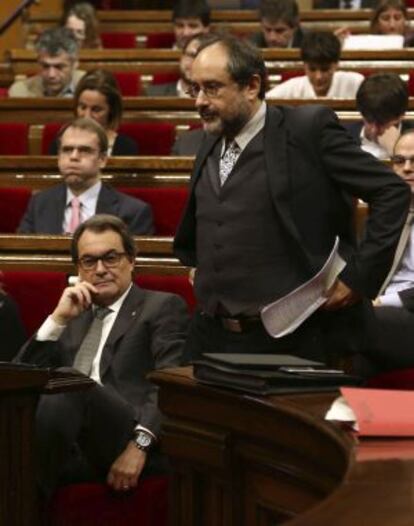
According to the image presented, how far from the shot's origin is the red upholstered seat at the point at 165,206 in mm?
3365

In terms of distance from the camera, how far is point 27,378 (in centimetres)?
211

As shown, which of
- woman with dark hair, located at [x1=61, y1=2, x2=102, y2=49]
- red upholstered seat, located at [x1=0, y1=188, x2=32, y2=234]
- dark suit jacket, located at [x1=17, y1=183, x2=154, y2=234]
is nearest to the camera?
dark suit jacket, located at [x1=17, y1=183, x2=154, y2=234]

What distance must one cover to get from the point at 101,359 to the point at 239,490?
761 millimetres

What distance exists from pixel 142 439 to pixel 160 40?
12.4ft

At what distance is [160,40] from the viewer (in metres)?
6.01

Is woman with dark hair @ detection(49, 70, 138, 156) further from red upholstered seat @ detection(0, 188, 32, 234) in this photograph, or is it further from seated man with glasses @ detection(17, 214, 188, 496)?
seated man with glasses @ detection(17, 214, 188, 496)

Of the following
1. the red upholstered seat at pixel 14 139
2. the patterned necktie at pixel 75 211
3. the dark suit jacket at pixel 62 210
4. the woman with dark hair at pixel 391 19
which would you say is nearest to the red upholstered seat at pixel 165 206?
the dark suit jacket at pixel 62 210

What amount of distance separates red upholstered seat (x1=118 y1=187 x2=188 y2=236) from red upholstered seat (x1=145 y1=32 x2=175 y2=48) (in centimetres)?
268

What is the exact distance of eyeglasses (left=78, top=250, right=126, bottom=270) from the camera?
8.54 ft

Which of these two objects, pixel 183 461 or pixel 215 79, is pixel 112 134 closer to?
pixel 215 79

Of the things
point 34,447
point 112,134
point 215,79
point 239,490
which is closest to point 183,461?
point 239,490

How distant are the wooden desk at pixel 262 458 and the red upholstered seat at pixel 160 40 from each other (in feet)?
13.5

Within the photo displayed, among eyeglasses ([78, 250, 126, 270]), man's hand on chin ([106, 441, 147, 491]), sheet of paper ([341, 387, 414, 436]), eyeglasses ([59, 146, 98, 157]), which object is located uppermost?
sheet of paper ([341, 387, 414, 436])

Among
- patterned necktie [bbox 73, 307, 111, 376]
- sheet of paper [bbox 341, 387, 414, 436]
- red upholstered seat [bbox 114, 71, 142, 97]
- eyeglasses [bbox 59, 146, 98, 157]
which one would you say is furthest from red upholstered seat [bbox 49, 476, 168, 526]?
red upholstered seat [bbox 114, 71, 142, 97]
